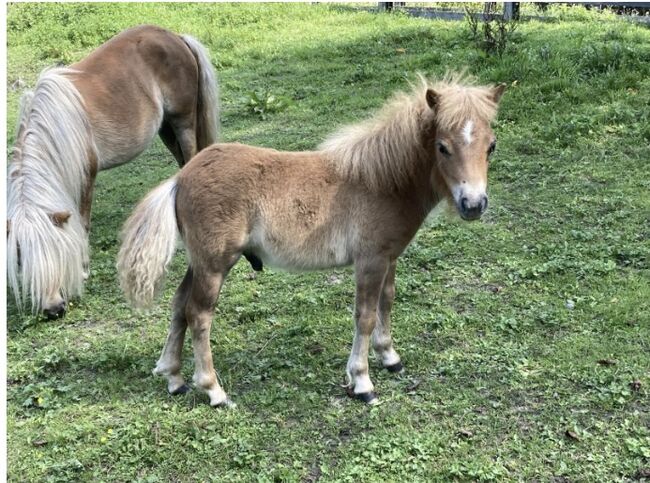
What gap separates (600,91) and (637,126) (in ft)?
3.57

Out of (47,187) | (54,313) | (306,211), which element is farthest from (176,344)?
(47,187)

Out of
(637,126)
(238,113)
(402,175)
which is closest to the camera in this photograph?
(402,175)

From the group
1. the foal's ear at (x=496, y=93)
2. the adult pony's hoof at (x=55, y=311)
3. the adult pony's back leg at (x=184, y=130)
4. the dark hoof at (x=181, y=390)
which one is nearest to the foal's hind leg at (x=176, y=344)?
the dark hoof at (x=181, y=390)

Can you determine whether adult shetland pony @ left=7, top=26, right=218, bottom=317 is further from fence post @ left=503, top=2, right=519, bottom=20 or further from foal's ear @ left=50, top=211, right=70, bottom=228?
fence post @ left=503, top=2, right=519, bottom=20

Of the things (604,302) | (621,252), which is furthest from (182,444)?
→ (621,252)

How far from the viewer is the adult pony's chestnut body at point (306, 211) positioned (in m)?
3.30

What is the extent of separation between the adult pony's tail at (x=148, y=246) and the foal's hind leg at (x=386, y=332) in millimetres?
1295

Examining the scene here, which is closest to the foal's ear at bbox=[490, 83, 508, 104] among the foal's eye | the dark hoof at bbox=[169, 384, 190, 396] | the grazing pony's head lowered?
the grazing pony's head lowered

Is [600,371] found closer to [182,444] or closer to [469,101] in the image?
[469,101]

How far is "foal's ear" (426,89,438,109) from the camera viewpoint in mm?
3165

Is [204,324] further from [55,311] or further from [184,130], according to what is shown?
[184,130]

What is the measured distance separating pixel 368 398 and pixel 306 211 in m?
1.13

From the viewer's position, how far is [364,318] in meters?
3.50

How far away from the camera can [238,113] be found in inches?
359
